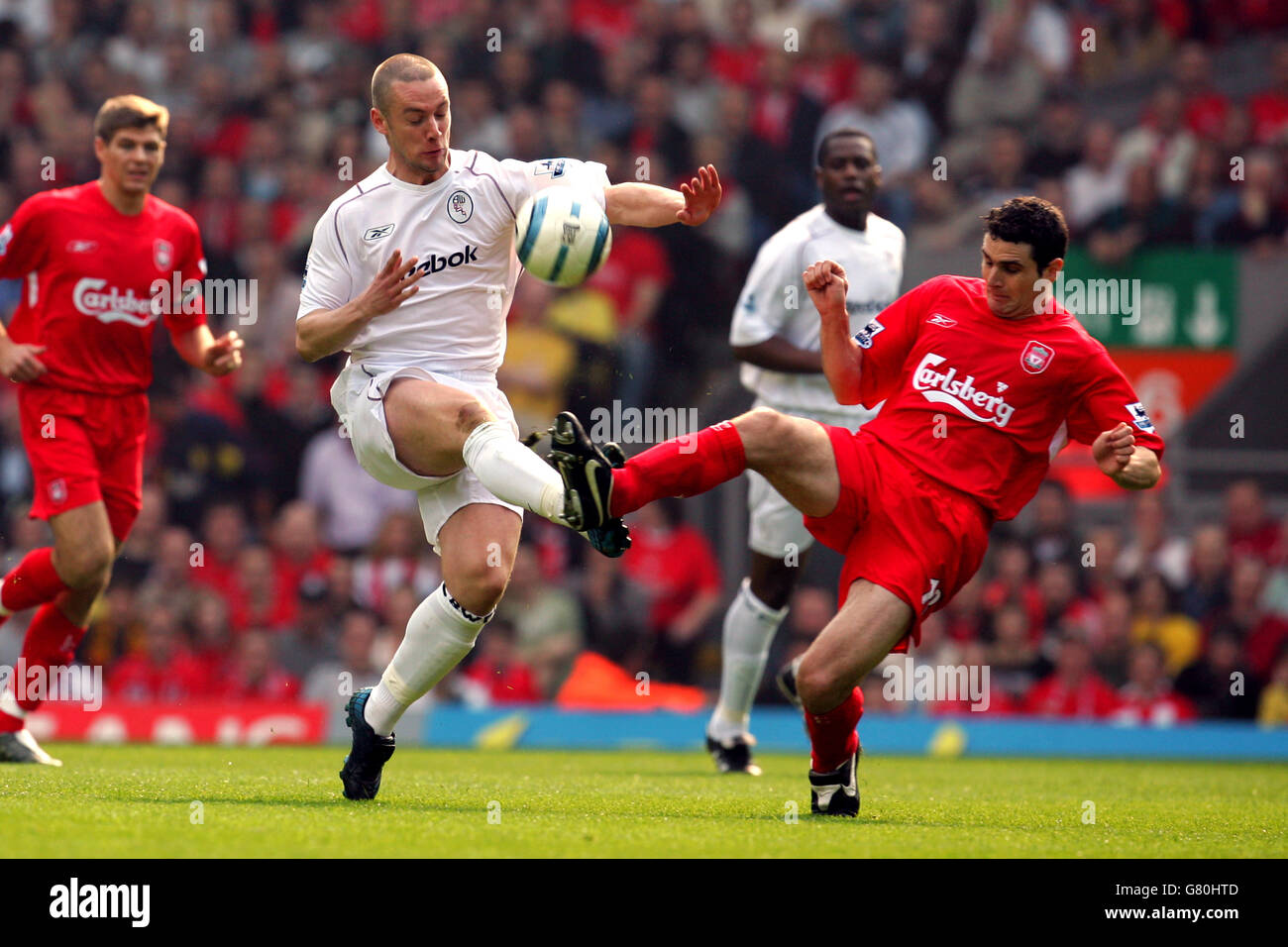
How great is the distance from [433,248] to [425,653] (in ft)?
5.07

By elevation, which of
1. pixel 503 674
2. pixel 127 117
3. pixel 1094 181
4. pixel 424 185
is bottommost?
pixel 503 674

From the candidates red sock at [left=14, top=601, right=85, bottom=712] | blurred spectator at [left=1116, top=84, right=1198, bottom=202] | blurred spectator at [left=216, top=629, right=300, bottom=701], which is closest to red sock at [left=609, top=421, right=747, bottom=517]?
red sock at [left=14, top=601, right=85, bottom=712]

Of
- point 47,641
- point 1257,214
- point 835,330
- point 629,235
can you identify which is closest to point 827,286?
point 835,330

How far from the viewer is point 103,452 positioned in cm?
827

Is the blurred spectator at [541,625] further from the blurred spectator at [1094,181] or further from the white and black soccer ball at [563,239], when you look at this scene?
the white and black soccer ball at [563,239]

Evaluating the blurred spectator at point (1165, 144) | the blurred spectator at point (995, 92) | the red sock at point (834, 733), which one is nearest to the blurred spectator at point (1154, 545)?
the blurred spectator at point (1165, 144)

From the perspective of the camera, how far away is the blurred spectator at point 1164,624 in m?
12.6

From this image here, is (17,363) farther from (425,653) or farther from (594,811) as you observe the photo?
(594,811)

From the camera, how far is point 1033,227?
6309mm

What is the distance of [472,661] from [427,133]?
270 inches

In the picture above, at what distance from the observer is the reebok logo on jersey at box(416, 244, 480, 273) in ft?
21.5

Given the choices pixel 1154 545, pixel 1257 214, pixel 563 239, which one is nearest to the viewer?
pixel 563 239
